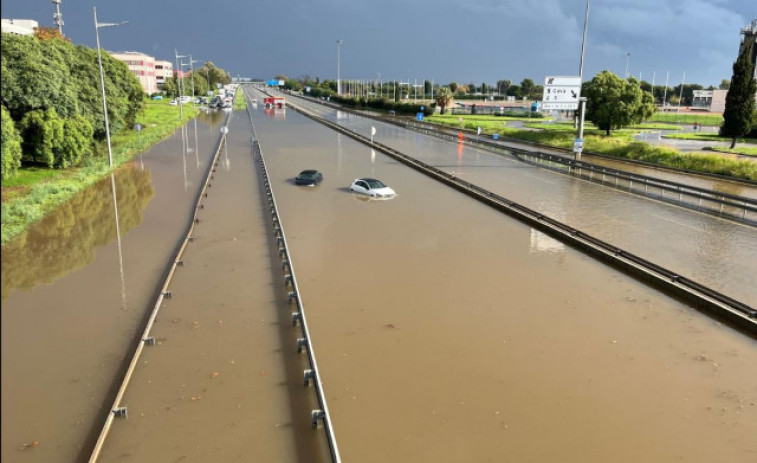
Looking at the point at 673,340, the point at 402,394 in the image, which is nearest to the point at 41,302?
the point at 402,394

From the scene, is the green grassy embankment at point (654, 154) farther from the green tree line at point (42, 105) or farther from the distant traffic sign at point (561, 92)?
the green tree line at point (42, 105)

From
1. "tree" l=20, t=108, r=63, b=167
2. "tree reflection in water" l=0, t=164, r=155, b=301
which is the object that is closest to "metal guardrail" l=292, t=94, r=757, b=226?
"tree reflection in water" l=0, t=164, r=155, b=301

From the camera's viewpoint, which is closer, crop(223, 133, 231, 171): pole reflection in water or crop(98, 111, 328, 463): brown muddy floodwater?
crop(98, 111, 328, 463): brown muddy floodwater

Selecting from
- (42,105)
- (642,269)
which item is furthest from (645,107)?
(42,105)

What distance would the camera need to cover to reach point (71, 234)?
21.2m

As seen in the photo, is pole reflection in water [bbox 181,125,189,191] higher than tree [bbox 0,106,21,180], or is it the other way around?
tree [bbox 0,106,21,180]

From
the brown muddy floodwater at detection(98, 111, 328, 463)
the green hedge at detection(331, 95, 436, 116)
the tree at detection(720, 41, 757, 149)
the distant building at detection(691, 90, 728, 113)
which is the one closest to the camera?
the brown muddy floodwater at detection(98, 111, 328, 463)

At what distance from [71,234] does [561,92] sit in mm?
31612

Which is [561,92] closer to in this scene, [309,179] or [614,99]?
[614,99]

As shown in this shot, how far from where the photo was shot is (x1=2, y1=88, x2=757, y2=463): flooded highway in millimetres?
8961

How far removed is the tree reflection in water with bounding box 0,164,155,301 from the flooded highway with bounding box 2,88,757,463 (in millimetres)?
161

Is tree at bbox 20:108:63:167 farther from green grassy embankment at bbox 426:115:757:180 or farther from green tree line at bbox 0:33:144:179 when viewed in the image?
green grassy embankment at bbox 426:115:757:180

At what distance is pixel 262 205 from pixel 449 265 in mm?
12112

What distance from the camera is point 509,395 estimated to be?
10242 millimetres
